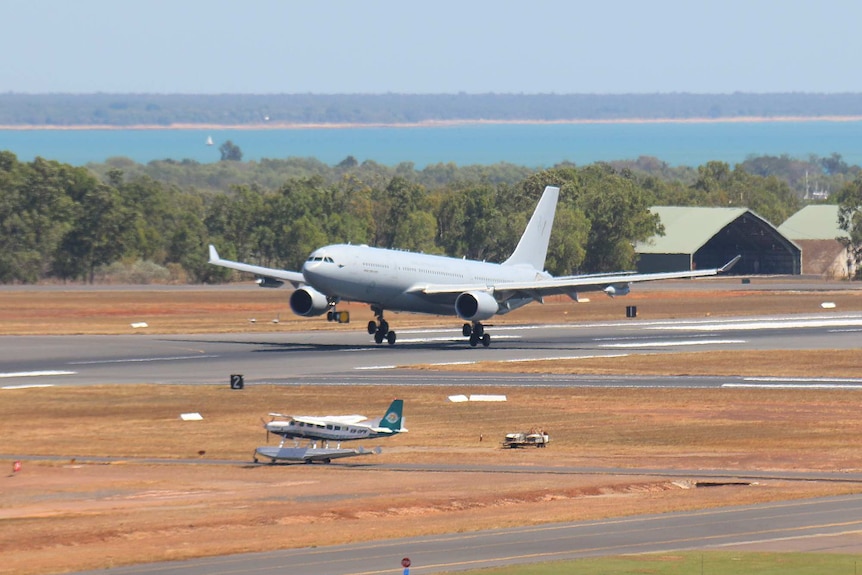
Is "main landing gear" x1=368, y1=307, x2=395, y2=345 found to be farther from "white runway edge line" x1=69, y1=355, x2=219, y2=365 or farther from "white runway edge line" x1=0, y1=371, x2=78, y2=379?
"white runway edge line" x1=0, y1=371, x2=78, y2=379

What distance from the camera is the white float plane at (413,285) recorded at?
8000 centimetres

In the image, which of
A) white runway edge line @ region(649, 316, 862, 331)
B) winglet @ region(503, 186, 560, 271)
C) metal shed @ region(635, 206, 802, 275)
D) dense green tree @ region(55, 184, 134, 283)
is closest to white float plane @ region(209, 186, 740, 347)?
winglet @ region(503, 186, 560, 271)

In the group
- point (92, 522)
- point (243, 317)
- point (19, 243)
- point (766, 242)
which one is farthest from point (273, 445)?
point (766, 242)

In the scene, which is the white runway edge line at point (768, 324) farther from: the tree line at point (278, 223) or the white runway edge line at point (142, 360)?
the tree line at point (278, 223)

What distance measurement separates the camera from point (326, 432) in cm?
4528

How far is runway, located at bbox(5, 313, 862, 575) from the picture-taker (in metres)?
31.9

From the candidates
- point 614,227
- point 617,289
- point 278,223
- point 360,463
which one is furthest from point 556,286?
point 614,227

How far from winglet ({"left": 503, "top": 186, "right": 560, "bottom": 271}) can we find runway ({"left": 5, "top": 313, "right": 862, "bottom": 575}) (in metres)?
4.86

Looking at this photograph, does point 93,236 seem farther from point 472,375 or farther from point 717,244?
point 472,375

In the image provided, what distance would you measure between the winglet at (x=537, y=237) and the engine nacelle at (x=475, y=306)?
12095 millimetres

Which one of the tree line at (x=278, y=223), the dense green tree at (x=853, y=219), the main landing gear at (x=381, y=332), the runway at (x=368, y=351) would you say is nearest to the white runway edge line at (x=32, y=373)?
the runway at (x=368, y=351)

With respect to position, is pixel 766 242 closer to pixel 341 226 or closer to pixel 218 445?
pixel 341 226

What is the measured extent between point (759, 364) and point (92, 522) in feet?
155

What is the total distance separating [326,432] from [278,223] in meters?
121
